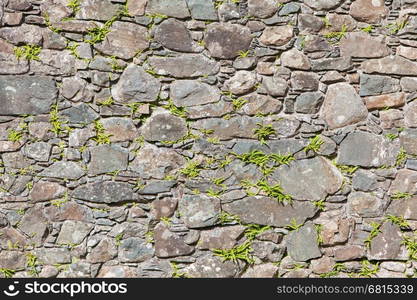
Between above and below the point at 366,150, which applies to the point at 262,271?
below

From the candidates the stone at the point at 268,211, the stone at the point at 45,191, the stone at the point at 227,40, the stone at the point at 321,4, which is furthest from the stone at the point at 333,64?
the stone at the point at 45,191

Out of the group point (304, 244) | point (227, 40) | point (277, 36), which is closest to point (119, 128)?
point (227, 40)

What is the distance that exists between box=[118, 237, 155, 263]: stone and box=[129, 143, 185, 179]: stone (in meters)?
0.42

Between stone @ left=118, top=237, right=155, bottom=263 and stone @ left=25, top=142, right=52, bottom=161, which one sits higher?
stone @ left=25, top=142, right=52, bottom=161

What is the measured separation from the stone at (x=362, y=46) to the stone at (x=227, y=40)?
621 mm

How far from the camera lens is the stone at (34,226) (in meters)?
2.97

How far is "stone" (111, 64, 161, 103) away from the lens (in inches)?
118

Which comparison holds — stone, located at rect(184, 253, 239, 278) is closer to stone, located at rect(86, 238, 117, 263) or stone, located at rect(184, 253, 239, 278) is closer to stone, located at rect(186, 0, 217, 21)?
stone, located at rect(86, 238, 117, 263)

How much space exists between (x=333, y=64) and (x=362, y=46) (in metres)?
0.22

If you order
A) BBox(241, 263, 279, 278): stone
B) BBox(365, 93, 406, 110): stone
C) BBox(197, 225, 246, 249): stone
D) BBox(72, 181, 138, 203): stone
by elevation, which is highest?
BBox(365, 93, 406, 110): stone

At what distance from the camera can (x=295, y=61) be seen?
3.03m

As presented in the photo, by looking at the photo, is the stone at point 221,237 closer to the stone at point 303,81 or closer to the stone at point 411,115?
the stone at point 303,81

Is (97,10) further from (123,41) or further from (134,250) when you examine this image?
(134,250)

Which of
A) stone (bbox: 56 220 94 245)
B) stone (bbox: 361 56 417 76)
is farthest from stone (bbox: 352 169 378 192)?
stone (bbox: 56 220 94 245)
